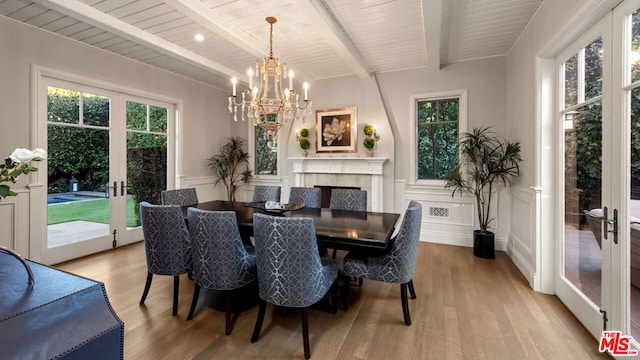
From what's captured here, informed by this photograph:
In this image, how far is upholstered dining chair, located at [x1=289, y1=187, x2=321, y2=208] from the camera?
152 inches

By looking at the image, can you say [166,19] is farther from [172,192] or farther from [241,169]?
[241,169]

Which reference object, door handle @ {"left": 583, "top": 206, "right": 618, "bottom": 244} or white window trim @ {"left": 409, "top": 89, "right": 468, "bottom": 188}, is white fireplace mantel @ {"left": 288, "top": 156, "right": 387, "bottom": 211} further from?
door handle @ {"left": 583, "top": 206, "right": 618, "bottom": 244}

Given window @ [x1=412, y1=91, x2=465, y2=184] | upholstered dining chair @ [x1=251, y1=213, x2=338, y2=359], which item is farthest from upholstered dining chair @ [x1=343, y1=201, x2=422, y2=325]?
window @ [x1=412, y1=91, x2=465, y2=184]

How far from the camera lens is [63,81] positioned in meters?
3.73

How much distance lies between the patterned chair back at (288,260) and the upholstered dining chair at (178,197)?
2196 mm

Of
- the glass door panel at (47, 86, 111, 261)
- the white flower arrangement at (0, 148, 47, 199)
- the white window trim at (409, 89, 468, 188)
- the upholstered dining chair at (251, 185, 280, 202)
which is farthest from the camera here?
the white window trim at (409, 89, 468, 188)

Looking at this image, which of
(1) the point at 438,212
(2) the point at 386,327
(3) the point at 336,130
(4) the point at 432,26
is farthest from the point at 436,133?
(2) the point at 386,327

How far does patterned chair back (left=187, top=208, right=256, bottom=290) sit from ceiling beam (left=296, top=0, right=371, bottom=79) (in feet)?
6.82

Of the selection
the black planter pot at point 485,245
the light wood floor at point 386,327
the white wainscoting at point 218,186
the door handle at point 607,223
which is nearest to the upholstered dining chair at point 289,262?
the light wood floor at point 386,327

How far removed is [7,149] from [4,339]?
12.7 ft

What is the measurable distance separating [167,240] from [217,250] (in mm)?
611

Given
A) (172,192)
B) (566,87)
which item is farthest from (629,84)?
(172,192)

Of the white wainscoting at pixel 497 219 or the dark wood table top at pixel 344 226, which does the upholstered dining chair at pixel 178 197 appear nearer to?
the dark wood table top at pixel 344 226

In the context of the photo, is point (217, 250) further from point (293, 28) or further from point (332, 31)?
point (293, 28)
